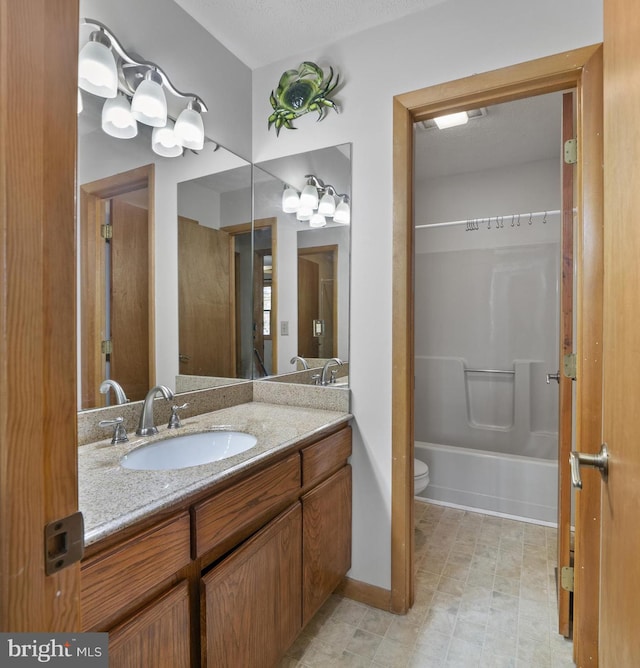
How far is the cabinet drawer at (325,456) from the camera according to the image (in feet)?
4.93

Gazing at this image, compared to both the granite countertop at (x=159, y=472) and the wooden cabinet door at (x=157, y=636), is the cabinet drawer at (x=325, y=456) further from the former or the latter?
the wooden cabinet door at (x=157, y=636)

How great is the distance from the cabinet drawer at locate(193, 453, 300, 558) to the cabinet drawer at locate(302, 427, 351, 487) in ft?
0.22

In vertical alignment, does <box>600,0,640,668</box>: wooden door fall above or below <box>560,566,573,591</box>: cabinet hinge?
above

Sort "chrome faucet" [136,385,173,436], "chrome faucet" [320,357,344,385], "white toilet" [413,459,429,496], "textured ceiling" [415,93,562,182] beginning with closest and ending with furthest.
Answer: "chrome faucet" [136,385,173,436] → "chrome faucet" [320,357,344,385] → "textured ceiling" [415,93,562,182] → "white toilet" [413,459,429,496]

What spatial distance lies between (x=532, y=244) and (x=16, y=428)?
327 centimetres

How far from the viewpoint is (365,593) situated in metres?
1.81

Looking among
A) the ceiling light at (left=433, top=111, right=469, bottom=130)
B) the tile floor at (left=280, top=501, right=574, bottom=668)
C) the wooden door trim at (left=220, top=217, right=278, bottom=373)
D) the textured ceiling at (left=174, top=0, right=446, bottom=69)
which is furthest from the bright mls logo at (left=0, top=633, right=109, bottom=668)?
the ceiling light at (left=433, top=111, right=469, bottom=130)

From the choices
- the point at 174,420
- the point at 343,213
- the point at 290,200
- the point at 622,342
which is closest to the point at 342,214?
the point at 343,213

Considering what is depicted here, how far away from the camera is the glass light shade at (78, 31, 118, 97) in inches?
52.6

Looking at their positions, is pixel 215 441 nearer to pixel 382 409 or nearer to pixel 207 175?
pixel 382 409

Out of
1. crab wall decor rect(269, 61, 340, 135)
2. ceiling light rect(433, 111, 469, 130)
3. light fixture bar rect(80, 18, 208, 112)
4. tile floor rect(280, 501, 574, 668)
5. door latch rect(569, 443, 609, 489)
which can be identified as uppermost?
ceiling light rect(433, 111, 469, 130)

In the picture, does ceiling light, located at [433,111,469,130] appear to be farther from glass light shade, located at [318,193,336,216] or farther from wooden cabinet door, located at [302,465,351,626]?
wooden cabinet door, located at [302,465,351,626]

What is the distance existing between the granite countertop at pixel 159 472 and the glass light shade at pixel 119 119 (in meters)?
1.09

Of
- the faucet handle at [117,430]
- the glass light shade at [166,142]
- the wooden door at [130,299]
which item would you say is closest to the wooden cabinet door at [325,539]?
the faucet handle at [117,430]
